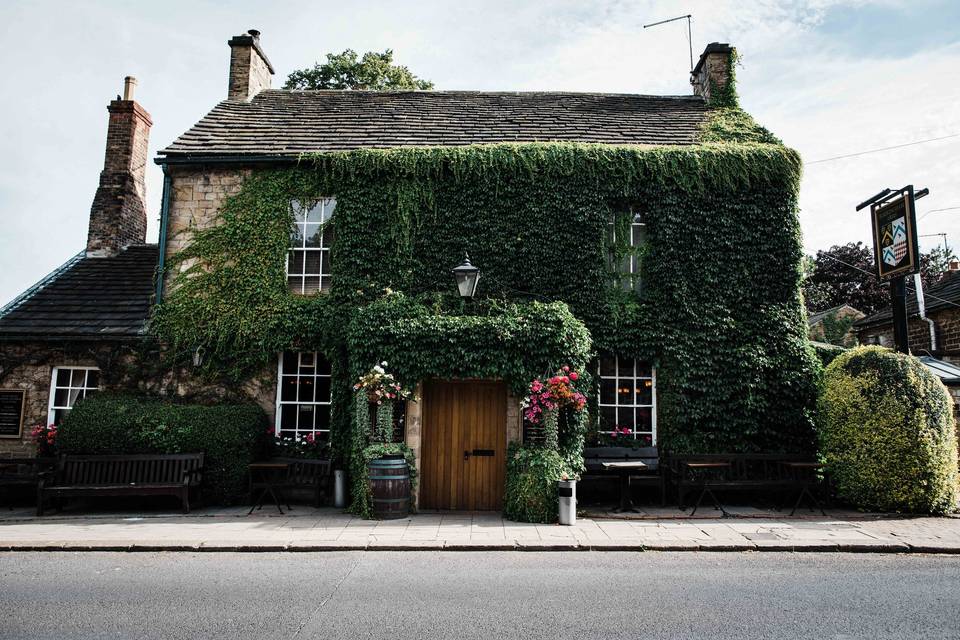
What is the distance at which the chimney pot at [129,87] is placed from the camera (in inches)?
612

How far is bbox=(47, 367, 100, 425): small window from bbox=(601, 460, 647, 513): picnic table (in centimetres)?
977

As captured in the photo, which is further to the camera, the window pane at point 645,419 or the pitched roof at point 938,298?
the pitched roof at point 938,298

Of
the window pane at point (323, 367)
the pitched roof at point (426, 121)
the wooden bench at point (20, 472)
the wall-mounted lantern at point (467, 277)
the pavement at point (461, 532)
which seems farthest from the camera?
the pitched roof at point (426, 121)

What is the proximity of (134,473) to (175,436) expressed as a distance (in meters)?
0.83

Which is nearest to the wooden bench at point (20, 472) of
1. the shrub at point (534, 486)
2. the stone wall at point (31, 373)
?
the stone wall at point (31, 373)

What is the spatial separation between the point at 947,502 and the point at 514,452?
271 inches

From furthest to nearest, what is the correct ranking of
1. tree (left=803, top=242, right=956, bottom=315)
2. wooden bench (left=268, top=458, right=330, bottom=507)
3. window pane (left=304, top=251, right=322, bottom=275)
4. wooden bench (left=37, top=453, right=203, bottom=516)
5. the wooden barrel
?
tree (left=803, top=242, right=956, bottom=315) → window pane (left=304, top=251, right=322, bottom=275) → wooden bench (left=268, top=458, right=330, bottom=507) → wooden bench (left=37, top=453, right=203, bottom=516) → the wooden barrel

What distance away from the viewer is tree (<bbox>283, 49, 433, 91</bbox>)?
24062mm

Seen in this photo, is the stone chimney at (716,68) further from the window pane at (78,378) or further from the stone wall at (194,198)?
the window pane at (78,378)

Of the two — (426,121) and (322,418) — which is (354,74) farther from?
(322,418)

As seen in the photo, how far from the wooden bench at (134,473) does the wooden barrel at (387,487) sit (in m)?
3.16

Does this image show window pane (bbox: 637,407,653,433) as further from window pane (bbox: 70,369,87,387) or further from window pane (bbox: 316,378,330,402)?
window pane (bbox: 70,369,87,387)

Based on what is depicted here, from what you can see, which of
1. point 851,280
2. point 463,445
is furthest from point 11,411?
point 851,280

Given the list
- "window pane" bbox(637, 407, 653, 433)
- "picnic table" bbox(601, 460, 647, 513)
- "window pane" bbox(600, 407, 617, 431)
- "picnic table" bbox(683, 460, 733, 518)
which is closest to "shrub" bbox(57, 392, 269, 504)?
"picnic table" bbox(601, 460, 647, 513)
